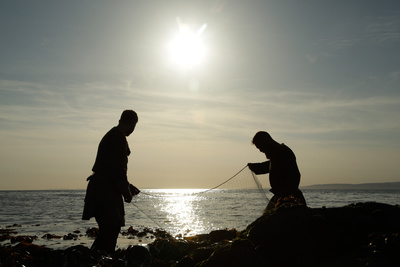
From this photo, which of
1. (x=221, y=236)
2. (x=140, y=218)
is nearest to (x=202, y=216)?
(x=140, y=218)

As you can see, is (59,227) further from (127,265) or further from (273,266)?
(273,266)

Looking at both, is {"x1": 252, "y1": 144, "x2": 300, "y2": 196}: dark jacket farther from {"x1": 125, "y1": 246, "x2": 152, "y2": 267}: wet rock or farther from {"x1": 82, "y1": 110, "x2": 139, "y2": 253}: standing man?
{"x1": 82, "y1": 110, "x2": 139, "y2": 253}: standing man

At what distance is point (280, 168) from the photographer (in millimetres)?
7457

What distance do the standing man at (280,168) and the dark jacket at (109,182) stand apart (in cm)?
309

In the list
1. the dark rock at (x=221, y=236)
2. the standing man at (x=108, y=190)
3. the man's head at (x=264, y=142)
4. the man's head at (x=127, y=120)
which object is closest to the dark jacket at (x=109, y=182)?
the standing man at (x=108, y=190)

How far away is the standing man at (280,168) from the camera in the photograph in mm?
7262

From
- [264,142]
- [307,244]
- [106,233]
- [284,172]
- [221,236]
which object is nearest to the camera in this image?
[307,244]

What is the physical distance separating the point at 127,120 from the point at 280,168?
3449 millimetres

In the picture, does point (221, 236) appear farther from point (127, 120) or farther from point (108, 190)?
point (127, 120)

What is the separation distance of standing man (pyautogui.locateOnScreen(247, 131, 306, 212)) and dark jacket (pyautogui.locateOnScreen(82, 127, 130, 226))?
10.2 ft

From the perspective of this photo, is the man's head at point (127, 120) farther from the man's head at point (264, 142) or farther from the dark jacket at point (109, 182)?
the man's head at point (264, 142)

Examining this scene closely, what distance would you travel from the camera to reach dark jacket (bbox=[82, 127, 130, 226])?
600 cm

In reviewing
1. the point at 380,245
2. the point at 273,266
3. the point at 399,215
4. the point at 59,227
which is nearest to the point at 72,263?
the point at 273,266

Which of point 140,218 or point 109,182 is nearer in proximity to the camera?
point 109,182
